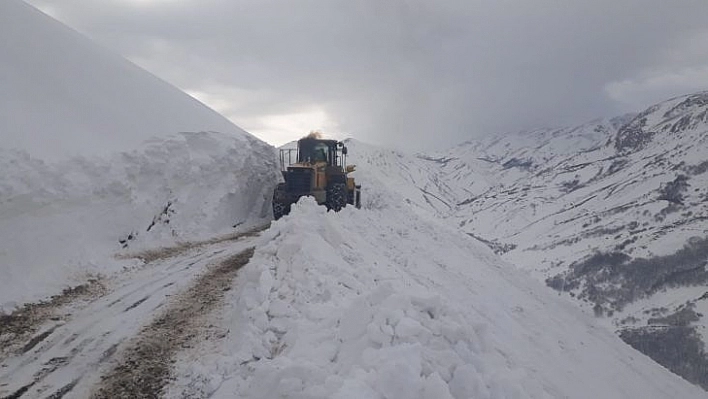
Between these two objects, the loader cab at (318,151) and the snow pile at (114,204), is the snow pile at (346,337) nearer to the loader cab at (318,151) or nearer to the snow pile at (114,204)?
the snow pile at (114,204)

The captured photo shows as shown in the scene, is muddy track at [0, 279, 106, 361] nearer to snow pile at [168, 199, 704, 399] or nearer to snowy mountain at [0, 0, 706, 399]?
snowy mountain at [0, 0, 706, 399]

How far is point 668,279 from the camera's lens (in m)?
122

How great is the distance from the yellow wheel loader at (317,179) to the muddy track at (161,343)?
333 inches

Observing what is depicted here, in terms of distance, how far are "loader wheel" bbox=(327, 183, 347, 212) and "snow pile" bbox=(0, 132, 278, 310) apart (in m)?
3.14

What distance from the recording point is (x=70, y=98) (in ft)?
55.6

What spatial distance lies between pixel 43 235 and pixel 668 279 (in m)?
142

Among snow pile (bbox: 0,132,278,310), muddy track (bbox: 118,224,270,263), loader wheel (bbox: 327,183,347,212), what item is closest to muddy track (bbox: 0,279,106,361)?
snow pile (bbox: 0,132,278,310)

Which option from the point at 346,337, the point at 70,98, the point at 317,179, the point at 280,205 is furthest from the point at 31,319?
the point at 317,179

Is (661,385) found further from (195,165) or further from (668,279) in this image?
(668,279)

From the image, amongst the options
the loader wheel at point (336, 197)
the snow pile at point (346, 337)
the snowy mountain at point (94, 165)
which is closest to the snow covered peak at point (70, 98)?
the snowy mountain at point (94, 165)

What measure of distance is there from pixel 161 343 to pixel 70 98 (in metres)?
12.6

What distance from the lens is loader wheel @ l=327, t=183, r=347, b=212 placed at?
21.1 metres

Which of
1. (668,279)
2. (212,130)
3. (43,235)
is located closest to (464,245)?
(212,130)

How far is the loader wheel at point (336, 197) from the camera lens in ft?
69.2
